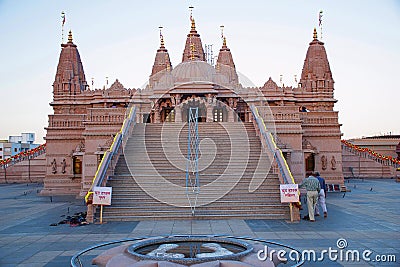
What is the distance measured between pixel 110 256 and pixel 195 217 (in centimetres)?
674

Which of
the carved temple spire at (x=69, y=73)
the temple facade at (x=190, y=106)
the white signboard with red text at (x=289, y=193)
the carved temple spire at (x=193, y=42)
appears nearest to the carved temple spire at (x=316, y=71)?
the temple facade at (x=190, y=106)

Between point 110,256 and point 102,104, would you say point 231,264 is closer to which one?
point 110,256

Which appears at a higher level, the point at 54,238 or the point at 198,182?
the point at 198,182

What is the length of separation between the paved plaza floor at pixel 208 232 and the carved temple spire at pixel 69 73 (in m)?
21.5

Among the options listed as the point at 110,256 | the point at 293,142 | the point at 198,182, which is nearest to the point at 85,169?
the point at 198,182

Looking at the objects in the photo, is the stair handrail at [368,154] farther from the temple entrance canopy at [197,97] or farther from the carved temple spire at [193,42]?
the carved temple spire at [193,42]

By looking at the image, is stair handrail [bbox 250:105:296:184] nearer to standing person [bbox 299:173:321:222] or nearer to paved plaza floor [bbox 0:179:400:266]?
standing person [bbox 299:173:321:222]

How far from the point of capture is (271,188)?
16.1 meters

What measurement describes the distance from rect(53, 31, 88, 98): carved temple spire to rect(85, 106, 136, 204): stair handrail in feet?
50.1

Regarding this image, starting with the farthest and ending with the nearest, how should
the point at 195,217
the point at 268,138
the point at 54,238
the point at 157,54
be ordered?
the point at 157,54
the point at 268,138
the point at 195,217
the point at 54,238

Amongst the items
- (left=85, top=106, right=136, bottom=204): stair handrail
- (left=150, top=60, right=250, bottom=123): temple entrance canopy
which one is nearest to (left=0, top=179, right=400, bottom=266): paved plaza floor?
(left=85, top=106, right=136, bottom=204): stair handrail

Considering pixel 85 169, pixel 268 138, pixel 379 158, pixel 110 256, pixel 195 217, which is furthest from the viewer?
pixel 379 158

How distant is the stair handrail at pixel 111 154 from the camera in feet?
49.8

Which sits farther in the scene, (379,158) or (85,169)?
(379,158)
